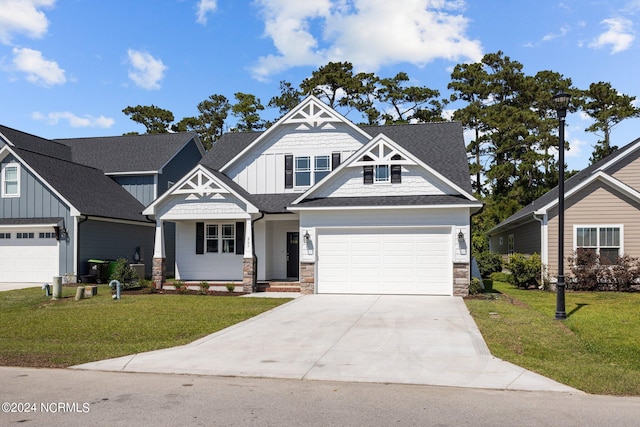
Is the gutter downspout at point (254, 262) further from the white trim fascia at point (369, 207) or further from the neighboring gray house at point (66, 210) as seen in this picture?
the neighboring gray house at point (66, 210)

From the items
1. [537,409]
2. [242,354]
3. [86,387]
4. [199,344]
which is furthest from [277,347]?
[537,409]

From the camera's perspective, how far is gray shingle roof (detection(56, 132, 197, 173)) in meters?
29.1

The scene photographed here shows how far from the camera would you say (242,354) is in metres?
9.46

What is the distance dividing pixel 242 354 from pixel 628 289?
1627 centimetres

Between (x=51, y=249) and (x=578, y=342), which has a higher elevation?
(x=51, y=249)

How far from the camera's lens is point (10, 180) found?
23750 mm

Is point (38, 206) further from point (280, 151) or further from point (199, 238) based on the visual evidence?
point (280, 151)

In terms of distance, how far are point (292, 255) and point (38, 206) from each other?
36.6 ft

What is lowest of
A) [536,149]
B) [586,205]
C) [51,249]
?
[51,249]

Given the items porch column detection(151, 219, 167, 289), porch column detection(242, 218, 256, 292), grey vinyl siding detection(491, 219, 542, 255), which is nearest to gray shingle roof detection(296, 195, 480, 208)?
porch column detection(242, 218, 256, 292)

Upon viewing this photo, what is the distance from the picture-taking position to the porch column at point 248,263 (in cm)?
1942

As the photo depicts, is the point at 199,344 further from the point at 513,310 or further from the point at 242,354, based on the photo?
the point at 513,310

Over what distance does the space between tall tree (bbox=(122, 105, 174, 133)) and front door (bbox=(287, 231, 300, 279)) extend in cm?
3329

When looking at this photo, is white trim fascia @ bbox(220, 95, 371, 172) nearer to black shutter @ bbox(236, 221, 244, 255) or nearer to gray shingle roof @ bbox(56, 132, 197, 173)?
black shutter @ bbox(236, 221, 244, 255)
